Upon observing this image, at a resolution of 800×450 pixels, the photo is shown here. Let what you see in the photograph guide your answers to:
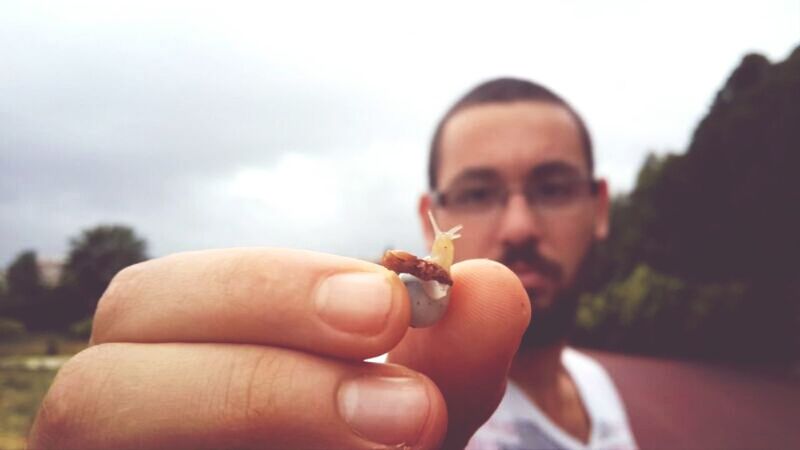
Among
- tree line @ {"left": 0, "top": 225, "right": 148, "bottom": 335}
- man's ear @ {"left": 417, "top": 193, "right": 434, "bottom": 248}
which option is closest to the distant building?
tree line @ {"left": 0, "top": 225, "right": 148, "bottom": 335}

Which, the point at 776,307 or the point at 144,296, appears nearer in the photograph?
the point at 144,296

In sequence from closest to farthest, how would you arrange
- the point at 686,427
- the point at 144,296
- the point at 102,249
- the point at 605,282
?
1. the point at 144,296
2. the point at 686,427
3. the point at 605,282
4. the point at 102,249

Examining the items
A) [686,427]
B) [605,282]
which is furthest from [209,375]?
[605,282]

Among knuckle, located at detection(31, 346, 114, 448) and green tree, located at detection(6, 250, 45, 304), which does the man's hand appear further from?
green tree, located at detection(6, 250, 45, 304)

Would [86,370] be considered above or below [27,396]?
above

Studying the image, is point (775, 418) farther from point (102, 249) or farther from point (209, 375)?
point (102, 249)

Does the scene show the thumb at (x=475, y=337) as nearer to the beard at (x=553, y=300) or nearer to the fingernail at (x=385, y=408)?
the fingernail at (x=385, y=408)
